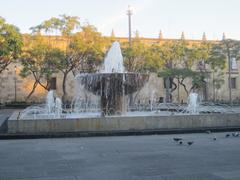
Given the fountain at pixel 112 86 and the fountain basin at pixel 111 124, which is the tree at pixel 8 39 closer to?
the fountain at pixel 112 86

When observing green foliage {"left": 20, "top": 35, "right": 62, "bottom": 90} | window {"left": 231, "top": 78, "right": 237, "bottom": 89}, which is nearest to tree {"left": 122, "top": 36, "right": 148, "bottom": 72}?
green foliage {"left": 20, "top": 35, "right": 62, "bottom": 90}

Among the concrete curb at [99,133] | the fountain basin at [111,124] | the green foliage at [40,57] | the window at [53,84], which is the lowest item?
the concrete curb at [99,133]

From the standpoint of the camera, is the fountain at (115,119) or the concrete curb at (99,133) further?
the fountain at (115,119)

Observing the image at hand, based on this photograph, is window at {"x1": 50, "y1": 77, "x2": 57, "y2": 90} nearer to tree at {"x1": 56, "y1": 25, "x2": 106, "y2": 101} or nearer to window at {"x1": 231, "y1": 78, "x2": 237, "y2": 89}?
tree at {"x1": 56, "y1": 25, "x2": 106, "y2": 101}

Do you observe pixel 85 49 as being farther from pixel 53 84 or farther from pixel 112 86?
pixel 112 86

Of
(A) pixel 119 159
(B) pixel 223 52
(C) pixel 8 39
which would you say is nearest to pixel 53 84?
(C) pixel 8 39

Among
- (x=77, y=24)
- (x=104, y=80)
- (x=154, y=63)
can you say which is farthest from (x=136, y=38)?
(x=104, y=80)

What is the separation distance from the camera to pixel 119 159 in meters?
7.05

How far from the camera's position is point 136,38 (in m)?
38.6

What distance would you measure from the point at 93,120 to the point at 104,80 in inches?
136

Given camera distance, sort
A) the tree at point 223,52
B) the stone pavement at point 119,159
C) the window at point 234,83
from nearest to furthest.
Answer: the stone pavement at point 119,159
the tree at point 223,52
the window at point 234,83

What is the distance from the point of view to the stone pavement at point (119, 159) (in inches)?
226

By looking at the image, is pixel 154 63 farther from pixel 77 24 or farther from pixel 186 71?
pixel 77 24

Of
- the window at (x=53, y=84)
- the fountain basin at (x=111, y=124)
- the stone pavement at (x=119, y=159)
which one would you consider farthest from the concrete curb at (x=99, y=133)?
the window at (x=53, y=84)
